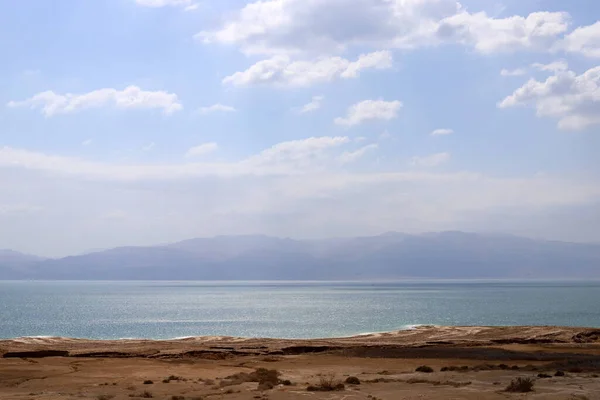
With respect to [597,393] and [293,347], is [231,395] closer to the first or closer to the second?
[597,393]

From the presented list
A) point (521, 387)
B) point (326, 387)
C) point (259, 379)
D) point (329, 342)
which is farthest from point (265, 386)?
point (329, 342)

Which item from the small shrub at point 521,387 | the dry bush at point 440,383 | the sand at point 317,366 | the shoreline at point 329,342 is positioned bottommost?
the shoreline at point 329,342

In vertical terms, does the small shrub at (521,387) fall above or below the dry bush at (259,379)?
above

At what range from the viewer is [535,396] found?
2069 cm

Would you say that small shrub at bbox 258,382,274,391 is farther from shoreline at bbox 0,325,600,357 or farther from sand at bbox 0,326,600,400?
shoreline at bbox 0,325,600,357

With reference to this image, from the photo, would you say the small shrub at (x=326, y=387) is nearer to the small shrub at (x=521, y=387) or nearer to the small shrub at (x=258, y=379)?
the small shrub at (x=258, y=379)

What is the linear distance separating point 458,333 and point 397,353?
1979 centimetres

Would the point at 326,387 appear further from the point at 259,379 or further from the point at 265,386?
the point at 259,379

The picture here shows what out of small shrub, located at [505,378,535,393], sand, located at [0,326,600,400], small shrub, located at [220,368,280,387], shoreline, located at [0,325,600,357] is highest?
small shrub, located at [505,378,535,393]

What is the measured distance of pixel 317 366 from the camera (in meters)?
35.2

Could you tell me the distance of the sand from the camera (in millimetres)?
23344

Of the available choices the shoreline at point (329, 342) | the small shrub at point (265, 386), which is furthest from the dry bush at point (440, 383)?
the shoreline at point (329, 342)

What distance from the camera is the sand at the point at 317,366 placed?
23.3m

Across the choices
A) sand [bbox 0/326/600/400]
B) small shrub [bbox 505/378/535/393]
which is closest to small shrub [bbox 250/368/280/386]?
sand [bbox 0/326/600/400]
